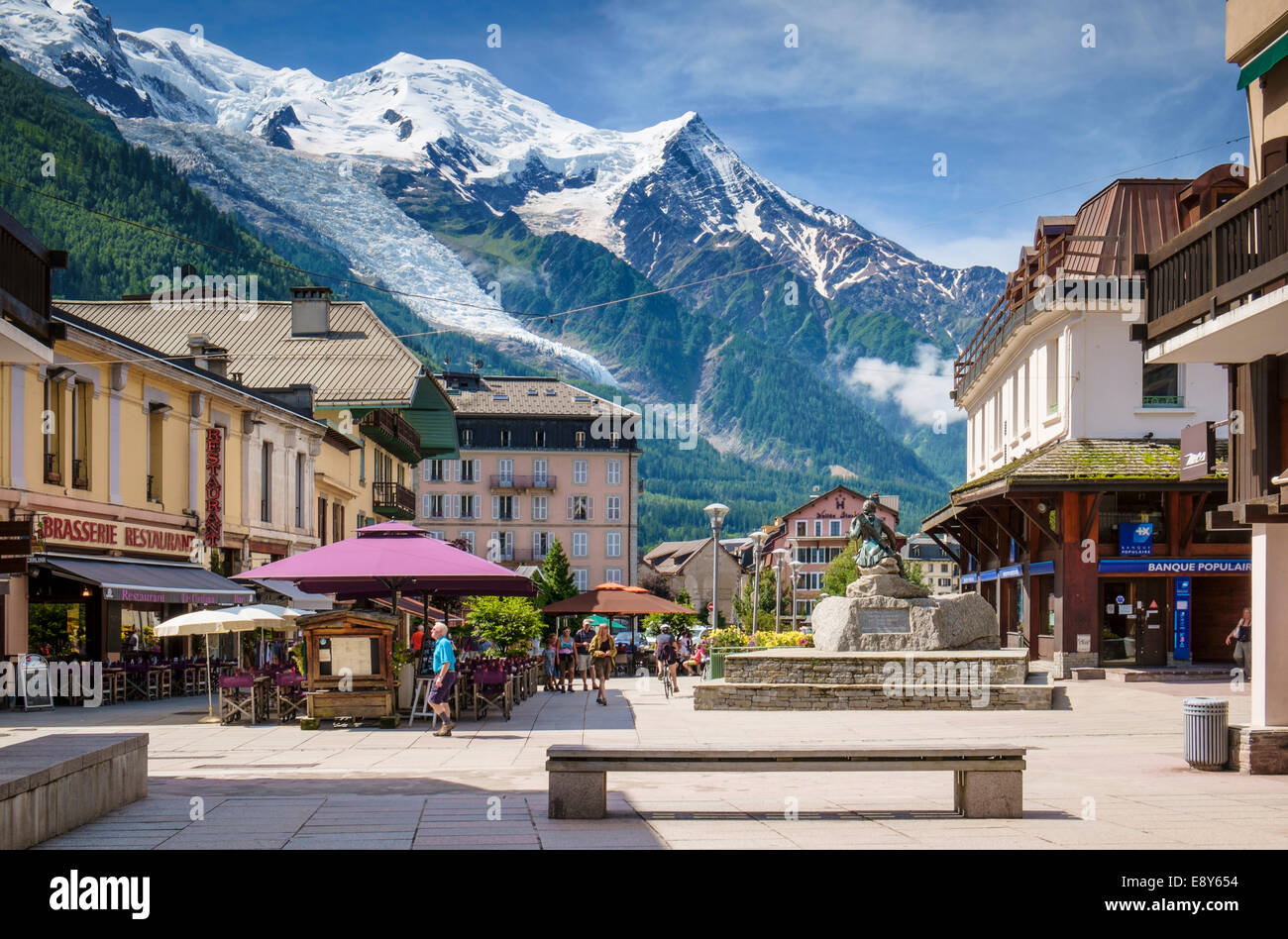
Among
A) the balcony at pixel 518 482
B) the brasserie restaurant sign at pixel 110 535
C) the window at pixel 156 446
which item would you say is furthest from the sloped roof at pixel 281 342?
the balcony at pixel 518 482

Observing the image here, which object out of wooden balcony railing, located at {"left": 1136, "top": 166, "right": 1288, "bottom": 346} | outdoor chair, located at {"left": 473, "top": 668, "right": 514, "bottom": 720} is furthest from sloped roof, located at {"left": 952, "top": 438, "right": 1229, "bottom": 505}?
wooden balcony railing, located at {"left": 1136, "top": 166, "right": 1288, "bottom": 346}

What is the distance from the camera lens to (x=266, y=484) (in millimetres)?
38188

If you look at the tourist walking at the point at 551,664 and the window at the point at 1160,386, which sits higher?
the window at the point at 1160,386

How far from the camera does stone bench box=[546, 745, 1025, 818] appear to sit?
9.97 m

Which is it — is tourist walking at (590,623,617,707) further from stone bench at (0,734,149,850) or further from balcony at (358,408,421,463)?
balcony at (358,408,421,463)

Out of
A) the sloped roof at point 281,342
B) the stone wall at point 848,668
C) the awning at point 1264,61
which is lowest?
the stone wall at point 848,668

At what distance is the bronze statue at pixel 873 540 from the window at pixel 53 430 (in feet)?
50.6

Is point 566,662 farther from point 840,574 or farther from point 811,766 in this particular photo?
point 840,574

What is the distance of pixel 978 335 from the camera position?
4534 cm

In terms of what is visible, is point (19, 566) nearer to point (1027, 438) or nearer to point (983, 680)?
point (983, 680)

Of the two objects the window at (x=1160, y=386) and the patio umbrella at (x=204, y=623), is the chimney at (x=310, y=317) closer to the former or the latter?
the patio umbrella at (x=204, y=623)

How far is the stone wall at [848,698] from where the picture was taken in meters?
22.4
